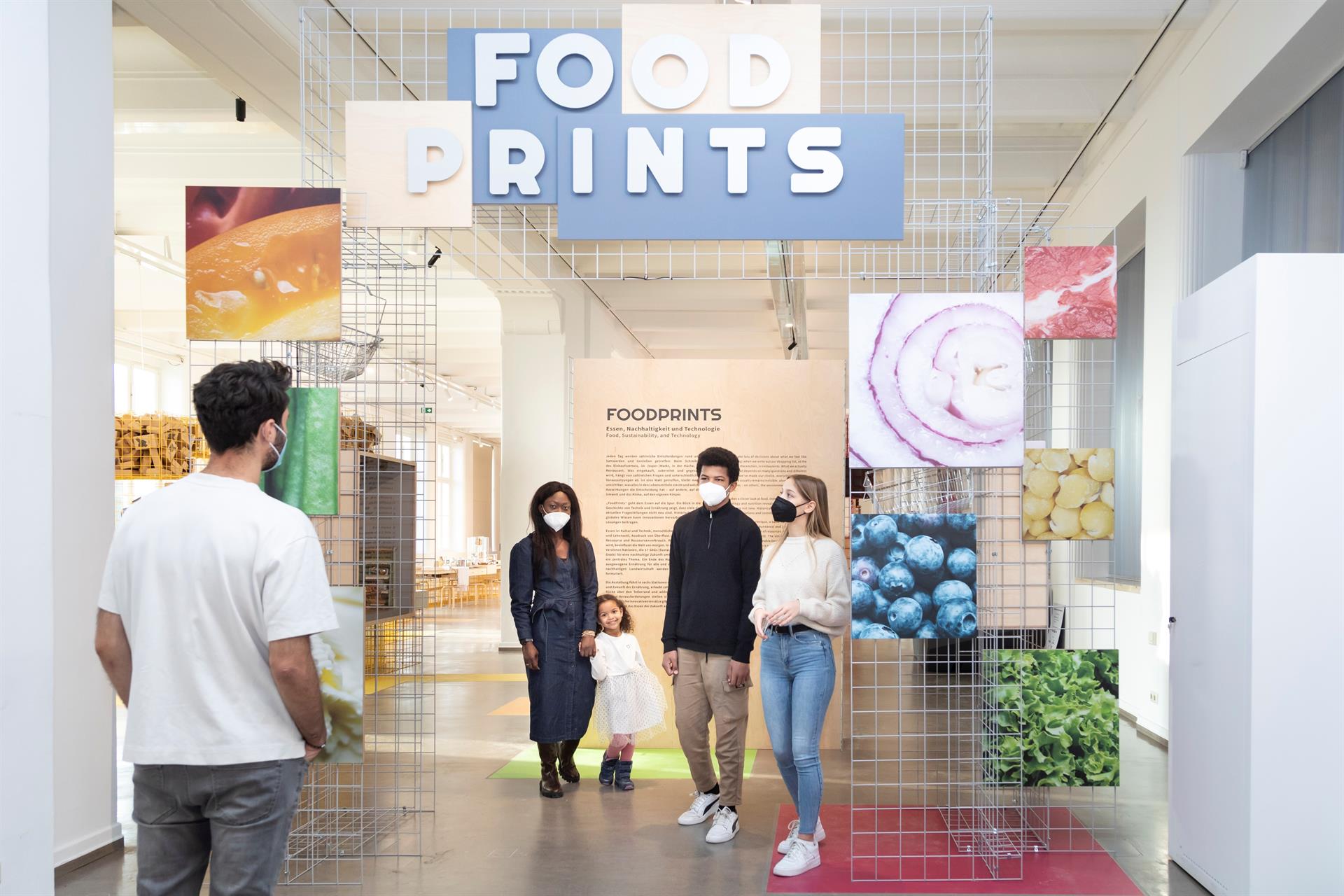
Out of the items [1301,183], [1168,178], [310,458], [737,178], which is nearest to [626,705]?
[310,458]

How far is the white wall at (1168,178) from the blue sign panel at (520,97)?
3279mm

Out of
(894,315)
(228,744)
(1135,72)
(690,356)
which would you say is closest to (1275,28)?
(1135,72)

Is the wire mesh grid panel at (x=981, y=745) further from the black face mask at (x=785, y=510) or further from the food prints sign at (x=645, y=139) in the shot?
the food prints sign at (x=645, y=139)

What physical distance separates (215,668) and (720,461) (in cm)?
275

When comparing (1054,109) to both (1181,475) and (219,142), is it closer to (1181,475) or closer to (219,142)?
(1181,475)

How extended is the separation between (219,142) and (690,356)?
10817 millimetres

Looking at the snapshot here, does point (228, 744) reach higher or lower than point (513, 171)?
lower

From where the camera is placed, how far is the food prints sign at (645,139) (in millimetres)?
3947

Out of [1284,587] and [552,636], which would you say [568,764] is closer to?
[552,636]

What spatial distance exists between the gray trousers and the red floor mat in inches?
87.6

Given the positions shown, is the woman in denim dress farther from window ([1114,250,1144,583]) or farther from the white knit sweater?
window ([1114,250,1144,583])

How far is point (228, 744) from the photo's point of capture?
2111 millimetres

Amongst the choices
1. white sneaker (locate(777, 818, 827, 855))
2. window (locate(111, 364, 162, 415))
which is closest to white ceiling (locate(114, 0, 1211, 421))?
white sneaker (locate(777, 818, 827, 855))

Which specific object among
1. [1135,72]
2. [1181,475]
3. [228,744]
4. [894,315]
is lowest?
[228,744]
